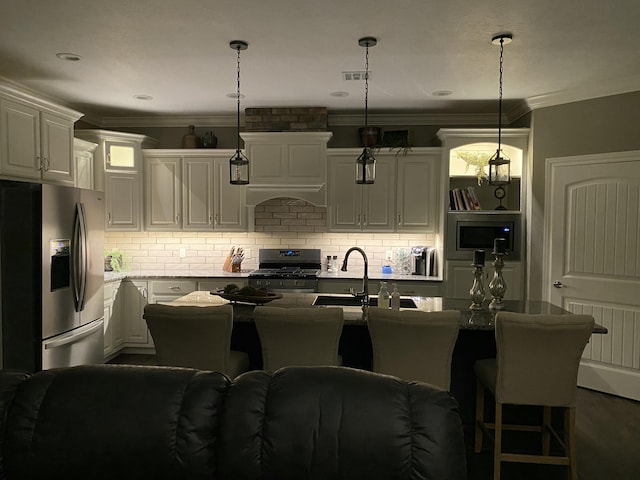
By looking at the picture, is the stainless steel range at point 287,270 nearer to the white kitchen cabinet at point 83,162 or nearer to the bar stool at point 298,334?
the white kitchen cabinet at point 83,162

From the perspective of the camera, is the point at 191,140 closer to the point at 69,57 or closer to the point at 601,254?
the point at 69,57

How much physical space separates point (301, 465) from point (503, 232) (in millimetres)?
4113

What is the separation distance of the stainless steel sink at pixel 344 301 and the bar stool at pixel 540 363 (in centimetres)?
86

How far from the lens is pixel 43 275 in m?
3.70

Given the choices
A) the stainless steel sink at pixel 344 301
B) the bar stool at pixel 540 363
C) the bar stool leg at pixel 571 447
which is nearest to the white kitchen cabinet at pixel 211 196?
the stainless steel sink at pixel 344 301

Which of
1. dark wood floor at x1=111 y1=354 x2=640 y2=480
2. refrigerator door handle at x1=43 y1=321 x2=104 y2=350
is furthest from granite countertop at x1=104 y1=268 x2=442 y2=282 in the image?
dark wood floor at x1=111 y1=354 x2=640 y2=480

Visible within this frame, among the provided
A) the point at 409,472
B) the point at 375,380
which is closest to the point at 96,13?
the point at 375,380

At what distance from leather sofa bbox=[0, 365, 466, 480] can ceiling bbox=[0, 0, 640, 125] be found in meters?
2.10

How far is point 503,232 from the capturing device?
16.6 feet

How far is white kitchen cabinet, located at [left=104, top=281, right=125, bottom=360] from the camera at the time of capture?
5.05 meters

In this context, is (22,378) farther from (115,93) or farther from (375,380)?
(115,93)

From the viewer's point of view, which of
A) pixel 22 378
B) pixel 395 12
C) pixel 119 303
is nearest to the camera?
pixel 22 378

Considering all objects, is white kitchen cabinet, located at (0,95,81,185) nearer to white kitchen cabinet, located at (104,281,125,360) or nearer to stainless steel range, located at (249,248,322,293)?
white kitchen cabinet, located at (104,281,125,360)

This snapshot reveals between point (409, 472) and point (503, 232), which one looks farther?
point (503, 232)
